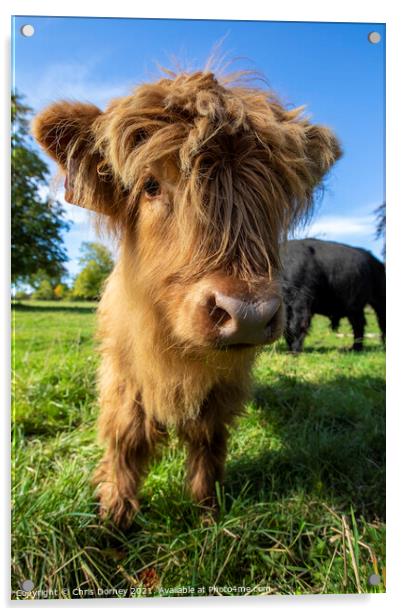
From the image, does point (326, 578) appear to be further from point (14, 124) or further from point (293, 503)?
point (14, 124)

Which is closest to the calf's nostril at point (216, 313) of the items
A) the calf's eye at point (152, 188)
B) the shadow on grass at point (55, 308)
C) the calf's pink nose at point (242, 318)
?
the calf's pink nose at point (242, 318)

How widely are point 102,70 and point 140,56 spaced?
14 cm

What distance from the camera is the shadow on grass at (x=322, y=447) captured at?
190 cm

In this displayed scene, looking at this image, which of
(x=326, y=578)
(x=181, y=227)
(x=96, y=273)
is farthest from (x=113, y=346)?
(x=326, y=578)

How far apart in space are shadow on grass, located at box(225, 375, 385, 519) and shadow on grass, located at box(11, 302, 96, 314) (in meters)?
0.88

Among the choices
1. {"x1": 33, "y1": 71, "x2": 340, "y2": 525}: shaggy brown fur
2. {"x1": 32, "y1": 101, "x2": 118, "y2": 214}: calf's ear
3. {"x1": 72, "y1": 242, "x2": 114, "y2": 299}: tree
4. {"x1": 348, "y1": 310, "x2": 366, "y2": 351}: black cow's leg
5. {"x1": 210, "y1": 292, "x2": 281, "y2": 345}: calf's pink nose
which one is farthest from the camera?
{"x1": 348, "y1": 310, "x2": 366, "y2": 351}: black cow's leg

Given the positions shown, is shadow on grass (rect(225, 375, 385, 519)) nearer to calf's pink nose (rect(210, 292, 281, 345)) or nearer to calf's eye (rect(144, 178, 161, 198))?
calf's pink nose (rect(210, 292, 281, 345))

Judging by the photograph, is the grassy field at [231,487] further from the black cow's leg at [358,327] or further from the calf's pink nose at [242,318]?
the calf's pink nose at [242,318]

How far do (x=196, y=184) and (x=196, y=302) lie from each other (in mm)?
328

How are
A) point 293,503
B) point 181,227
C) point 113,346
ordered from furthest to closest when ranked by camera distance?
point 293,503 → point 113,346 → point 181,227

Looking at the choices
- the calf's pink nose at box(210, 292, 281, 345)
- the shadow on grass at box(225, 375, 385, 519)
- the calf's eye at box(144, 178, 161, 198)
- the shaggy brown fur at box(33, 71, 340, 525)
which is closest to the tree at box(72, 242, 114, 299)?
the shaggy brown fur at box(33, 71, 340, 525)

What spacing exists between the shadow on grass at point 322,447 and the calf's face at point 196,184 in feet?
3.14

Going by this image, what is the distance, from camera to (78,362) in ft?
7.37

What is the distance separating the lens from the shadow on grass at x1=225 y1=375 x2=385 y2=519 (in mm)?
1896
